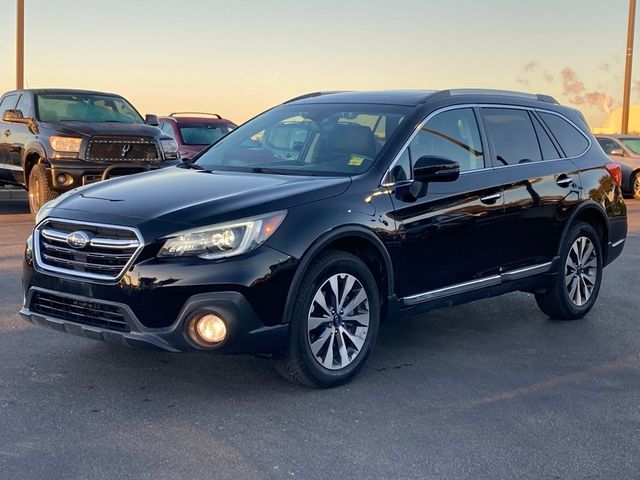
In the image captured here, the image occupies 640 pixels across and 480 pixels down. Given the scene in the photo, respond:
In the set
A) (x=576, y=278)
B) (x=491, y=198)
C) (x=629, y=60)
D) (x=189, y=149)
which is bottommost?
(x=576, y=278)

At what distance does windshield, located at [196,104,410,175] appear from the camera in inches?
218

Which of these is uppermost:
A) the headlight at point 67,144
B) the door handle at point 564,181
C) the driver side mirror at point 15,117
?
the driver side mirror at point 15,117

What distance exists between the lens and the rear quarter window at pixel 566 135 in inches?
271

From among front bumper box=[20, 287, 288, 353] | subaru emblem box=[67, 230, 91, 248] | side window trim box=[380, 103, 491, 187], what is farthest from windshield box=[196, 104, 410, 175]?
subaru emblem box=[67, 230, 91, 248]

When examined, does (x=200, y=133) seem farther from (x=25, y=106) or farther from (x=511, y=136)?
(x=511, y=136)

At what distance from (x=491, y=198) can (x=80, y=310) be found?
2801 mm

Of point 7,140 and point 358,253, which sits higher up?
point 7,140

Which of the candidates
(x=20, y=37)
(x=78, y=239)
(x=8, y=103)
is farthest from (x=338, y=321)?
(x=20, y=37)

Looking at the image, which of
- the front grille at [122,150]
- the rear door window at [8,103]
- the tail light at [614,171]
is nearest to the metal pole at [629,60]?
the front grille at [122,150]

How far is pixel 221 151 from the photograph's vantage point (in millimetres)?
6297

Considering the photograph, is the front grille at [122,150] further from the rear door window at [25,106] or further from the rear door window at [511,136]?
the rear door window at [511,136]

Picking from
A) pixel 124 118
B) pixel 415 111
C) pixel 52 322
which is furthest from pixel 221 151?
pixel 124 118

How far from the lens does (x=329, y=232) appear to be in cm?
484

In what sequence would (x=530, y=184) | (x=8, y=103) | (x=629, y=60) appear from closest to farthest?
(x=530, y=184), (x=8, y=103), (x=629, y=60)
